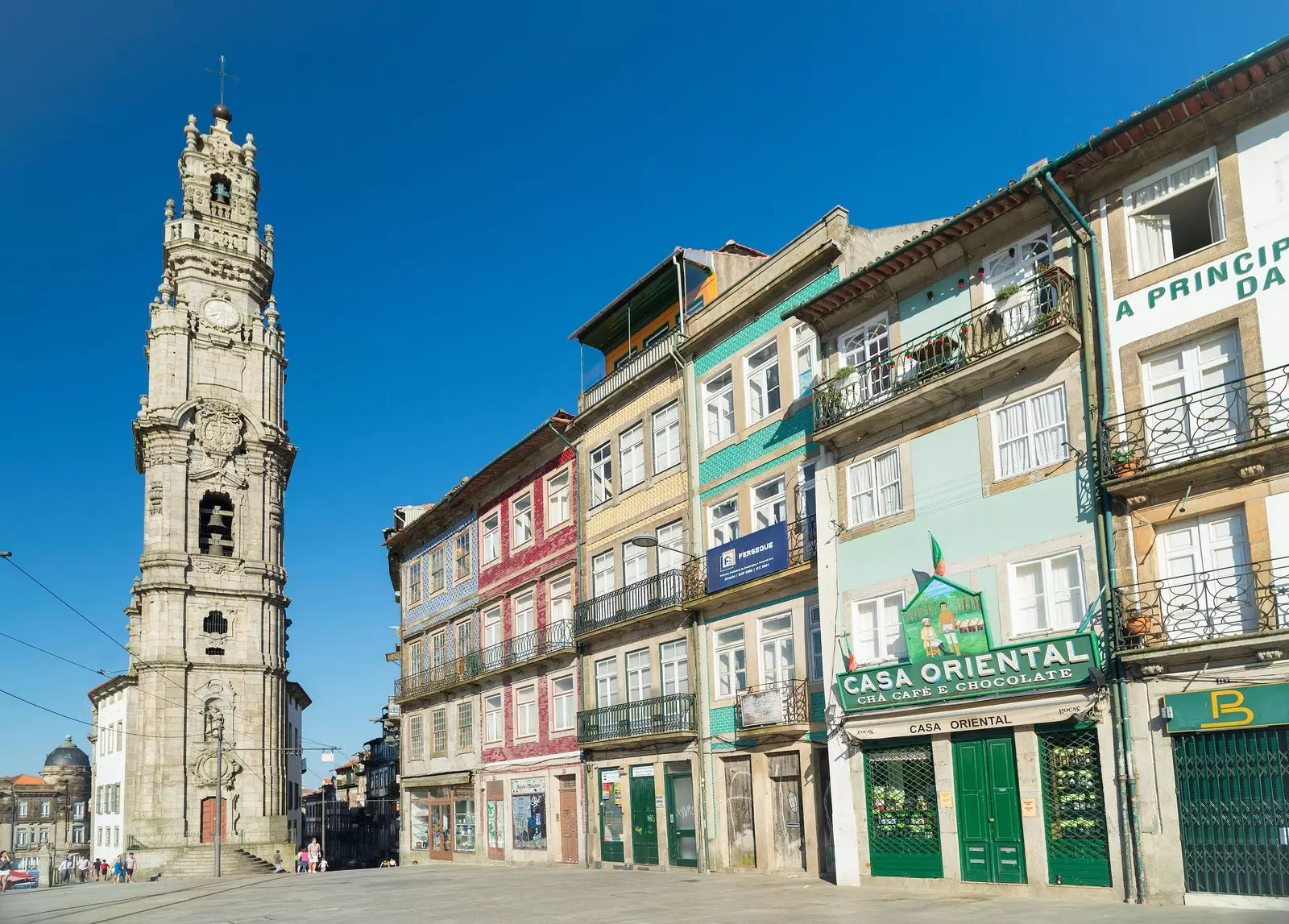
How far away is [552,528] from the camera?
3781cm

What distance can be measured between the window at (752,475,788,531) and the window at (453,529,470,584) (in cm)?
1888

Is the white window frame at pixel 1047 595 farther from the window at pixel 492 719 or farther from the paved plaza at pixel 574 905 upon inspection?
the window at pixel 492 719

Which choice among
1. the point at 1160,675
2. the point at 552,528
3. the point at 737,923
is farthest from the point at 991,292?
the point at 552,528

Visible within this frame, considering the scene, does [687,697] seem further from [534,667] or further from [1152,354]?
[1152,354]

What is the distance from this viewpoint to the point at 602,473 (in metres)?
35.4

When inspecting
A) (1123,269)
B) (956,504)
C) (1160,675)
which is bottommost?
(1160,675)

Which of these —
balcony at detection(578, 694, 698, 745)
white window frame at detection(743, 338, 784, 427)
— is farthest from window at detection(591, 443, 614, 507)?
white window frame at detection(743, 338, 784, 427)

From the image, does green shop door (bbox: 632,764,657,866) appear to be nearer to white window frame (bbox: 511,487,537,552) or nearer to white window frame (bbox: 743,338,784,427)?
white window frame (bbox: 743,338,784,427)

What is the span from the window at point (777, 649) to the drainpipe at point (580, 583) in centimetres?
903

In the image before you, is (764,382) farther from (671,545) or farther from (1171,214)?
(1171,214)

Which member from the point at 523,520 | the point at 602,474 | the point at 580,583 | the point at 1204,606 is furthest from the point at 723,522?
the point at 1204,606

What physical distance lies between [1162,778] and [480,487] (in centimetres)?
2908

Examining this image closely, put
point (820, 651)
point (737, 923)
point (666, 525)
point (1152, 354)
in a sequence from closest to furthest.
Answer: point (737, 923) < point (1152, 354) < point (820, 651) < point (666, 525)

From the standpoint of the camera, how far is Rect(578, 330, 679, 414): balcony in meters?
31.9
